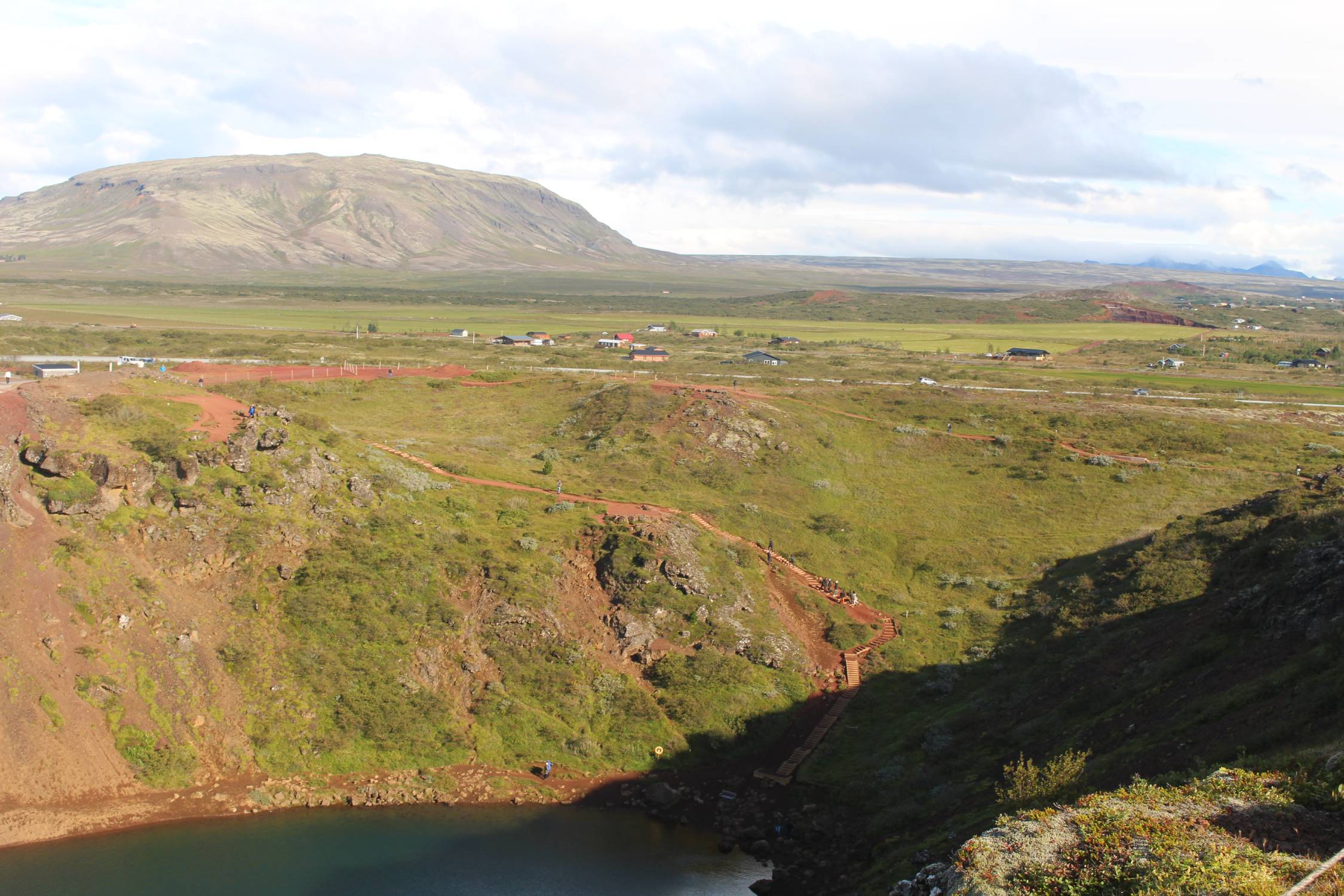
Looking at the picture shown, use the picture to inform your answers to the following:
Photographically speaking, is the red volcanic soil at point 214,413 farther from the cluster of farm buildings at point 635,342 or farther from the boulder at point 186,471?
the cluster of farm buildings at point 635,342

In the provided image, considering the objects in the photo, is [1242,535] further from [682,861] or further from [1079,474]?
[682,861]

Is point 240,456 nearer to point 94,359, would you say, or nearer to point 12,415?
point 12,415

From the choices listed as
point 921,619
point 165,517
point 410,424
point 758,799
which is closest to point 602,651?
point 758,799

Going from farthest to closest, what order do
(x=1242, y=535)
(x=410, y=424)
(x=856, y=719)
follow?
(x=410, y=424) → (x=1242, y=535) → (x=856, y=719)

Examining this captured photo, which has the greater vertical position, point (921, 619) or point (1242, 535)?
point (1242, 535)

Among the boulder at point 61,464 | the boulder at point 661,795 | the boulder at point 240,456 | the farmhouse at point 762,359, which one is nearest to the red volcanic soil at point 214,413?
the boulder at point 240,456
